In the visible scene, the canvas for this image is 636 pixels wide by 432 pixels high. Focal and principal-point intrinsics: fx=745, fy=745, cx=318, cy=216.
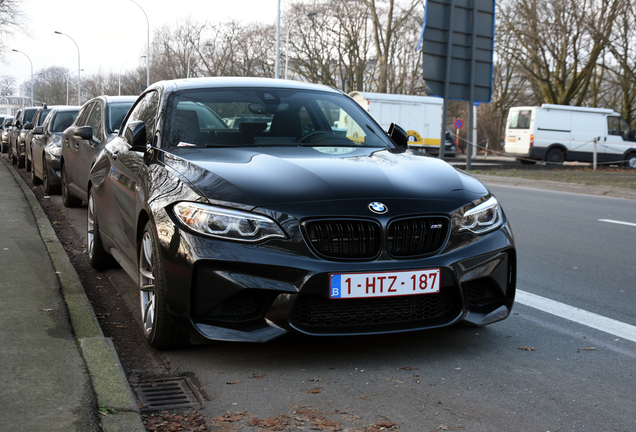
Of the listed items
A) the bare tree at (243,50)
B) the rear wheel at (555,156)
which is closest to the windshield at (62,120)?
the rear wheel at (555,156)

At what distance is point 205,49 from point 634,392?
64614 mm

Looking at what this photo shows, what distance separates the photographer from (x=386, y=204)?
371cm

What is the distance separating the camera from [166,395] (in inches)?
134

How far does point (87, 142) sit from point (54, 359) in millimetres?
5674

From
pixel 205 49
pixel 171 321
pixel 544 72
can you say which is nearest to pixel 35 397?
pixel 171 321

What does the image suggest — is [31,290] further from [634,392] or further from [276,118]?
[634,392]

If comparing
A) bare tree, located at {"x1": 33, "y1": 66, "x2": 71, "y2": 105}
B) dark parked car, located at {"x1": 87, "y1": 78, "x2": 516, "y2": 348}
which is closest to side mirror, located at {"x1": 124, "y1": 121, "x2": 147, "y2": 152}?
dark parked car, located at {"x1": 87, "y1": 78, "x2": 516, "y2": 348}

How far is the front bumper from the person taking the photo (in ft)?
11.5

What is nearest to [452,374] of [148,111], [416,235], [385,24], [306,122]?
[416,235]

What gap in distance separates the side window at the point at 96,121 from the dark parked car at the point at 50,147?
7.38 ft

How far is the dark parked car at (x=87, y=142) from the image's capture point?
28.3ft

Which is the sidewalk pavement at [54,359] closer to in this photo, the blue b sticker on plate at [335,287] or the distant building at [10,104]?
the blue b sticker on plate at [335,287]

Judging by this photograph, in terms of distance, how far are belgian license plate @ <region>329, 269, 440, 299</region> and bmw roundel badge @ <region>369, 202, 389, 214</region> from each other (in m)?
0.31

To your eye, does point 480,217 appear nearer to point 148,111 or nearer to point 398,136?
point 398,136
